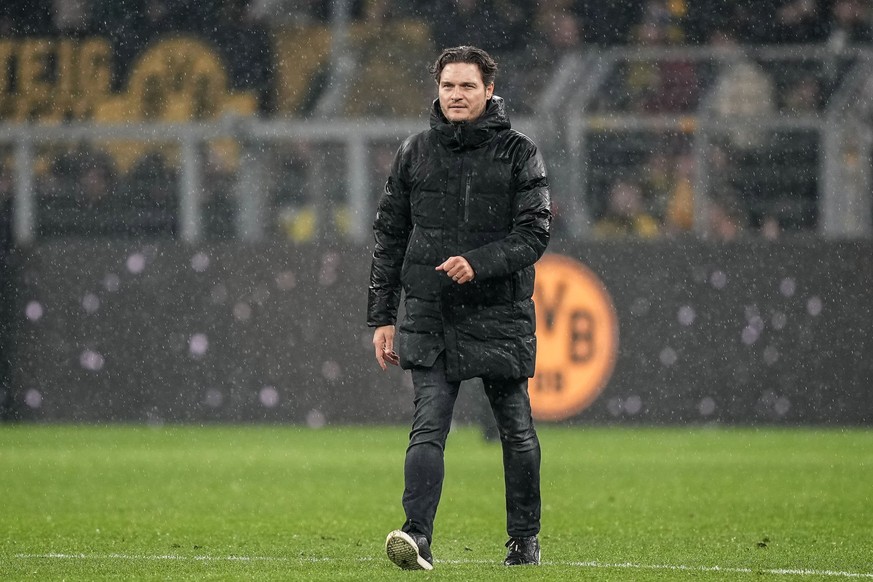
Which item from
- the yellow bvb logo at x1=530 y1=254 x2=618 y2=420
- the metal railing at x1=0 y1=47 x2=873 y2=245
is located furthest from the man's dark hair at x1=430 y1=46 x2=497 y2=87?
the metal railing at x1=0 y1=47 x2=873 y2=245

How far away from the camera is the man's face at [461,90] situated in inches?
226

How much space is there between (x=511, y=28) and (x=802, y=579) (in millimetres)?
13453

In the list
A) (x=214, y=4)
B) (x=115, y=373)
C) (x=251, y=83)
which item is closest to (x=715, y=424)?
(x=115, y=373)

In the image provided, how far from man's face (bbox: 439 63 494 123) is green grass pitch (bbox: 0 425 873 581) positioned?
1504 millimetres

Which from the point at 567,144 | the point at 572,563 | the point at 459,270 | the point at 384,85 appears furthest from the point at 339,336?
the point at 459,270

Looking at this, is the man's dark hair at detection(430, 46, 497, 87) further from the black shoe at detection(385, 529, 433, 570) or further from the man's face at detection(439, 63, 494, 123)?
the black shoe at detection(385, 529, 433, 570)

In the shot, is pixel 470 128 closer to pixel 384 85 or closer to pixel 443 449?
pixel 443 449

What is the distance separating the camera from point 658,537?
7.20 m

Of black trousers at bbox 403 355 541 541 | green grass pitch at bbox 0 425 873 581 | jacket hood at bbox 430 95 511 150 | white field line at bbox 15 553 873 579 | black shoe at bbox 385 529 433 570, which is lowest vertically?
green grass pitch at bbox 0 425 873 581

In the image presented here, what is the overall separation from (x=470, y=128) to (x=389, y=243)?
49 cm

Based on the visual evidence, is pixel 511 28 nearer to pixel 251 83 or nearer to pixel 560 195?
pixel 251 83

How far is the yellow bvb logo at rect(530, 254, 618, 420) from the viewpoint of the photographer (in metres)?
13.3

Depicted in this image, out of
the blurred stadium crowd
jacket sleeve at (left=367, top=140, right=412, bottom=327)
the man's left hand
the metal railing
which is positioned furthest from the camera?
the blurred stadium crowd

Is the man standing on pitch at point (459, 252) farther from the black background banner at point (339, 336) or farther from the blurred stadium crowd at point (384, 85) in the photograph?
the blurred stadium crowd at point (384, 85)
